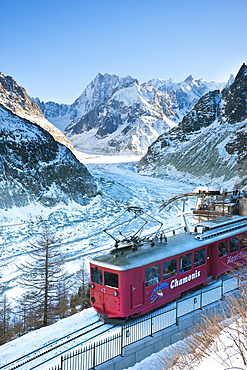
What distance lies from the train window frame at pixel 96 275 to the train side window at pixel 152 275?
5.89ft

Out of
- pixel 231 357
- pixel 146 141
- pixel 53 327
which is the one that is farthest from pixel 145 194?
pixel 146 141

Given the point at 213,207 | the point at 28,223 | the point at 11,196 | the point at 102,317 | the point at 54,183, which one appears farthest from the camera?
the point at 54,183

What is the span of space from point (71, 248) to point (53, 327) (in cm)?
2239

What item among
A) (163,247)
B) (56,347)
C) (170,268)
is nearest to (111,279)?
(170,268)

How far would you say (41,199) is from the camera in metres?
51.6

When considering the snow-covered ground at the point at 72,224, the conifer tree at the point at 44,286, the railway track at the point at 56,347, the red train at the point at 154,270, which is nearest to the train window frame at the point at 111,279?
the red train at the point at 154,270

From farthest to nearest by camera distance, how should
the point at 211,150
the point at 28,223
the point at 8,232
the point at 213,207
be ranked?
1. the point at 211,150
2. the point at 28,223
3. the point at 8,232
4. the point at 213,207

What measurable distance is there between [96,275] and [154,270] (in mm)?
2312

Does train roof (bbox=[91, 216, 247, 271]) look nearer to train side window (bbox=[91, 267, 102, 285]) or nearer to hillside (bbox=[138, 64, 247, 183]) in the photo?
train side window (bbox=[91, 267, 102, 285])

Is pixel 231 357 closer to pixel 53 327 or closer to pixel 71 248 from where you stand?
pixel 53 327

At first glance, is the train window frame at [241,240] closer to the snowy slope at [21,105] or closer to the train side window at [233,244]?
the train side window at [233,244]

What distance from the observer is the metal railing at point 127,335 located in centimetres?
1020

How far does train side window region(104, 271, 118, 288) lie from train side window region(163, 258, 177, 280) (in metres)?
2.28

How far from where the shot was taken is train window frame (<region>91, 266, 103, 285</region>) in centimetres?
1276
